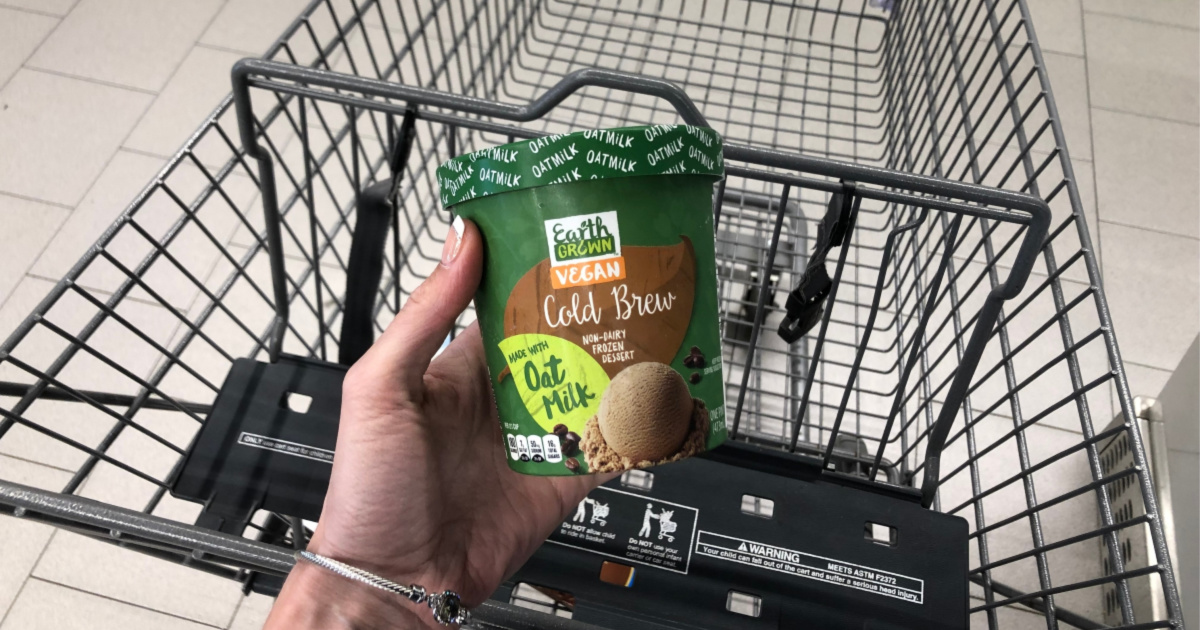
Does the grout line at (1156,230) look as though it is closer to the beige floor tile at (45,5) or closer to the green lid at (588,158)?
the green lid at (588,158)

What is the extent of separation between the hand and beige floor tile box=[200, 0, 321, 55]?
1.70 m

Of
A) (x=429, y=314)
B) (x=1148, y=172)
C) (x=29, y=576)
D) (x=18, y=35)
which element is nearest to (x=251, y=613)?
(x=29, y=576)

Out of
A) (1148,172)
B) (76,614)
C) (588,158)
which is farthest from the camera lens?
(1148,172)

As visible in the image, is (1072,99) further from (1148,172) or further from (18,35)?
(18,35)

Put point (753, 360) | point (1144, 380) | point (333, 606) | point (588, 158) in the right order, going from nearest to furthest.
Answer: point (588, 158)
point (333, 606)
point (753, 360)
point (1144, 380)

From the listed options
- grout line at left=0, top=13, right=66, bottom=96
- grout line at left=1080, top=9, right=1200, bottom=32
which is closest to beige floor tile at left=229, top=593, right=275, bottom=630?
grout line at left=0, top=13, right=66, bottom=96

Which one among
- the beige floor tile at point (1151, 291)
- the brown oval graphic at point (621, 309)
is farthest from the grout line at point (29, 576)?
the beige floor tile at point (1151, 291)

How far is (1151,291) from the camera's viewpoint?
5.36 ft

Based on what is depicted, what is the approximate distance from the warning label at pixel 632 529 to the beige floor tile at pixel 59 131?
5.08 feet

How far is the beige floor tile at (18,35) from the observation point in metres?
1.86

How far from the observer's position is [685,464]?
2.39ft

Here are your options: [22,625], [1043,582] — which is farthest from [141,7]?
[1043,582]

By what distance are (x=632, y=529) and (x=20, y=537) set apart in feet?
3.82

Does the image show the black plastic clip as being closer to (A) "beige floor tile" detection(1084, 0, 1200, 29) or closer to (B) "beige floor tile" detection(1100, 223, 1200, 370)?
(B) "beige floor tile" detection(1100, 223, 1200, 370)
